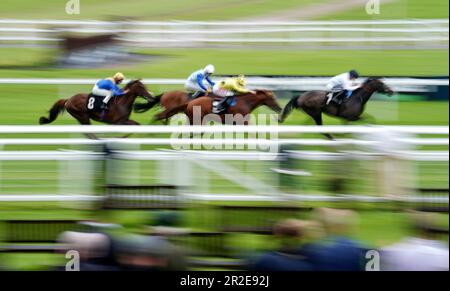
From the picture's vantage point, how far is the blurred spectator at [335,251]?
4.08 m

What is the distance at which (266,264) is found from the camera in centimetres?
421

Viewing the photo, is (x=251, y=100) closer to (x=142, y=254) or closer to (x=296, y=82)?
(x=296, y=82)

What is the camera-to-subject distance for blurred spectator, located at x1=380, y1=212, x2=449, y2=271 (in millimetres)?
4113

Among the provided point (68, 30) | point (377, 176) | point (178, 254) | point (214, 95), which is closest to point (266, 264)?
point (178, 254)

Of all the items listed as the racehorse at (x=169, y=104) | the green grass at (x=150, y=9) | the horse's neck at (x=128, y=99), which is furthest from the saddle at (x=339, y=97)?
the green grass at (x=150, y=9)

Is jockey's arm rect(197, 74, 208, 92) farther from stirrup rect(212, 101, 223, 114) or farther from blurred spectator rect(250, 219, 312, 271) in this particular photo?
blurred spectator rect(250, 219, 312, 271)

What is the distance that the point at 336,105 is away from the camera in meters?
9.16

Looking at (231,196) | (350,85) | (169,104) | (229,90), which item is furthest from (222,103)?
(231,196)

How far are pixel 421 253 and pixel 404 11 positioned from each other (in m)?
8.91

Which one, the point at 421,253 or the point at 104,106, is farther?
the point at 104,106

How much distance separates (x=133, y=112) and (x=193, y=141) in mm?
3860

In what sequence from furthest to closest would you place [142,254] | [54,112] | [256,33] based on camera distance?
[256,33] < [54,112] < [142,254]

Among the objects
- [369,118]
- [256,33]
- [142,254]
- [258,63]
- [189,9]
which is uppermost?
[189,9]

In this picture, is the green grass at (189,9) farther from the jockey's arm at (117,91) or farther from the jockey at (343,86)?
the jockey's arm at (117,91)
